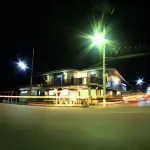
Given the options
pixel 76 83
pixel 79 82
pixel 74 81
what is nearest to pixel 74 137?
pixel 79 82

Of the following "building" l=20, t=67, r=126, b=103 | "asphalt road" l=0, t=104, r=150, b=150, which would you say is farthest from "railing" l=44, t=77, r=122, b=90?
"asphalt road" l=0, t=104, r=150, b=150

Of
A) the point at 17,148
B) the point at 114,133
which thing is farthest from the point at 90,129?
the point at 17,148

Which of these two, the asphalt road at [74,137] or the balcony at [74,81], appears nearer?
the asphalt road at [74,137]

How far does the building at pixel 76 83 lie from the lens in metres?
33.3

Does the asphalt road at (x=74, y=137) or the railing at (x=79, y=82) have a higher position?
the railing at (x=79, y=82)

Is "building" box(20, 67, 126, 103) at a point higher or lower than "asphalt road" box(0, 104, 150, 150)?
higher

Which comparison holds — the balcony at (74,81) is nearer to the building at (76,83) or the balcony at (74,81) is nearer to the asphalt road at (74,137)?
the building at (76,83)

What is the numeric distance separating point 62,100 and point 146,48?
13652mm

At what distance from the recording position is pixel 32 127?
22.2ft

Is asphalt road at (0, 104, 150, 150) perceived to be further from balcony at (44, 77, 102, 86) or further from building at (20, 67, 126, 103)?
balcony at (44, 77, 102, 86)

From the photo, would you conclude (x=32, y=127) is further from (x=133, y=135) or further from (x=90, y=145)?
(x=133, y=135)

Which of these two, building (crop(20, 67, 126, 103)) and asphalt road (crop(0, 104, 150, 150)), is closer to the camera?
asphalt road (crop(0, 104, 150, 150))

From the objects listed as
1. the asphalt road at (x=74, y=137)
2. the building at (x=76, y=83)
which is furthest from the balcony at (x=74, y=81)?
the asphalt road at (x=74, y=137)

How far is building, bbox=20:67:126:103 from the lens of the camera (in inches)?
1310
